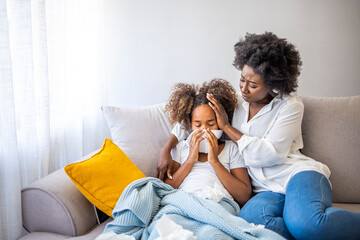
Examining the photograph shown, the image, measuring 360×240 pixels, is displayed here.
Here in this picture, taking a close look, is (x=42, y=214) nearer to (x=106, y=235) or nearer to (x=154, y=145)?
(x=106, y=235)

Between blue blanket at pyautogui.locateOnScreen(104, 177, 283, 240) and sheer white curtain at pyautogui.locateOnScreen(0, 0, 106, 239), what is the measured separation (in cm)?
51

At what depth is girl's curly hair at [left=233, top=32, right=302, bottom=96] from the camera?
154 cm

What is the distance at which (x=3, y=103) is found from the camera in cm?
140

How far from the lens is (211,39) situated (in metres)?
2.44

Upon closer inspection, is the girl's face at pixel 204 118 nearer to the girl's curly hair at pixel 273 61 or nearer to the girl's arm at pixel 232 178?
the girl's arm at pixel 232 178

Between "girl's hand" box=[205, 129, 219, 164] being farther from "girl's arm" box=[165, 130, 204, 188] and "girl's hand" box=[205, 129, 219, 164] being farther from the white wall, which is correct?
the white wall

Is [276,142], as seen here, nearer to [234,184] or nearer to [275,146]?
[275,146]

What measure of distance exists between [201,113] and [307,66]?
123 cm

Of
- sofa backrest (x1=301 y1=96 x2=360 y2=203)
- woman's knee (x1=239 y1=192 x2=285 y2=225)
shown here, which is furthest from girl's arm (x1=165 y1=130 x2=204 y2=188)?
Answer: sofa backrest (x1=301 y1=96 x2=360 y2=203)

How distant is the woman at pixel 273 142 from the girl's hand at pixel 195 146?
4.8 inches

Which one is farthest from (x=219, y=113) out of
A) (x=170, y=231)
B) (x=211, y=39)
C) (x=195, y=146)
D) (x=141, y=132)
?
(x=211, y=39)

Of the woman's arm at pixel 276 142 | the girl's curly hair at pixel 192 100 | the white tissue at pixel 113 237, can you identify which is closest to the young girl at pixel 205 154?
the girl's curly hair at pixel 192 100

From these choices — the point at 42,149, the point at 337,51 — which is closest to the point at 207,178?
the point at 42,149

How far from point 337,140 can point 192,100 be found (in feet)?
2.64
